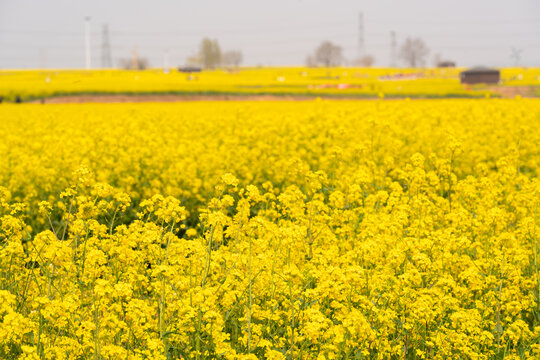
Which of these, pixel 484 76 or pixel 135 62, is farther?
pixel 135 62

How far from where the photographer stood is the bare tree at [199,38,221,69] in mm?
144000

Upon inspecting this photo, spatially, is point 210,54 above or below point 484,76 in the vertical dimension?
above

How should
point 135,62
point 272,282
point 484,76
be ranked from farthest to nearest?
point 135,62, point 484,76, point 272,282

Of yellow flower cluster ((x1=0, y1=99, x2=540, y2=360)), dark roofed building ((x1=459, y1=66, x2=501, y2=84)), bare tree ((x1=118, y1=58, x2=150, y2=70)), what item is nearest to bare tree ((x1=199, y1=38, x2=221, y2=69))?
bare tree ((x1=118, y1=58, x2=150, y2=70))

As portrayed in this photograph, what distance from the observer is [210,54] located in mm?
144250

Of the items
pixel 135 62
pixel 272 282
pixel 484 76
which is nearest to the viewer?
pixel 272 282

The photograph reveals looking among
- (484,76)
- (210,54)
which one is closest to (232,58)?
(210,54)

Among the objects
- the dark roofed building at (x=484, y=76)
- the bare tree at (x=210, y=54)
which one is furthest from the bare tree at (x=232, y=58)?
the dark roofed building at (x=484, y=76)

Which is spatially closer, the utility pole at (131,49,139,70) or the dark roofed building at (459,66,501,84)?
the dark roofed building at (459,66,501,84)

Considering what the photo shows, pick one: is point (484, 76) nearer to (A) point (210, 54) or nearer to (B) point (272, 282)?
(B) point (272, 282)

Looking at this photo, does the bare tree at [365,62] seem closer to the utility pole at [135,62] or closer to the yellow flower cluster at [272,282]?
the utility pole at [135,62]

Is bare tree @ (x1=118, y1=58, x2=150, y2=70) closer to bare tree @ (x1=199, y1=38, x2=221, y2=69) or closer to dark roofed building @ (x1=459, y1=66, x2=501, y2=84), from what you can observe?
bare tree @ (x1=199, y1=38, x2=221, y2=69)

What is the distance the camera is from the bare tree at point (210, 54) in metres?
144

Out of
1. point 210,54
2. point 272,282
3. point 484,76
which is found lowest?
point 272,282
